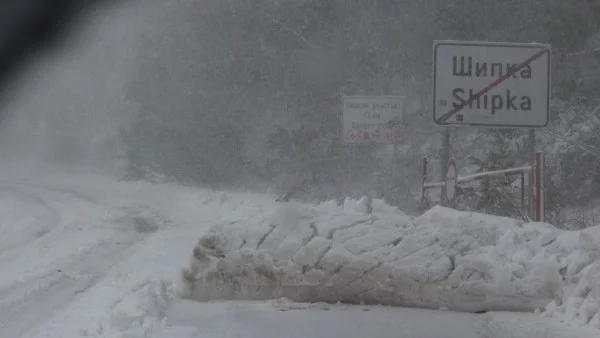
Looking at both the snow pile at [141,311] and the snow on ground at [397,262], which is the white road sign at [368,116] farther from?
the snow on ground at [397,262]

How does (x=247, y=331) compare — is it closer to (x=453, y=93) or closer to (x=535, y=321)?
(x=535, y=321)

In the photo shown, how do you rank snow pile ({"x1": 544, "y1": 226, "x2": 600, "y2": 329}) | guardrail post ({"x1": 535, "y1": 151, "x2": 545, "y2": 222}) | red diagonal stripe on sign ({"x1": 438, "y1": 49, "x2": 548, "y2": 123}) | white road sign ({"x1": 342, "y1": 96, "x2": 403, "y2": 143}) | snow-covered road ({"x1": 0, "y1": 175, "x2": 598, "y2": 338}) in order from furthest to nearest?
white road sign ({"x1": 342, "y1": 96, "x2": 403, "y2": 143}) → red diagonal stripe on sign ({"x1": 438, "y1": 49, "x2": 548, "y2": 123}) → guardrail post ({"x1": 535, "y1": 151, "x2": 545, "y2": 222}) → snow-covered road ({"x1": 0, "y1": 175, "x2": 598, "y2": 338}) → snow pile ({"x1": 544, "y1": 226, "x2": 600, "y2": 329})

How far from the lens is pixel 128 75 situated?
36.4m

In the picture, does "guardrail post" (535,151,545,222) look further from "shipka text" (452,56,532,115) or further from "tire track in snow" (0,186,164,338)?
"tire track in snow" (0,186,164,338)

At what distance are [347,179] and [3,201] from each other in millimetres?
11459

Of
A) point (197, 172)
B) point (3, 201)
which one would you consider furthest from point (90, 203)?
point (197, 172)

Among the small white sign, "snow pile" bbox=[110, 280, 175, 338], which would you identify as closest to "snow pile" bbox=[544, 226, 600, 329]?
"snow pile" bbox=[110, 280, 175, 338]

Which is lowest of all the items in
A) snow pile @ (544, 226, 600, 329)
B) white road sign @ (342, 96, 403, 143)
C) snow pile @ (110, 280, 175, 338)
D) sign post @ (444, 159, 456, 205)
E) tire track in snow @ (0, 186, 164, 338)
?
tire track in snow @ (0, 186, 164, 338)

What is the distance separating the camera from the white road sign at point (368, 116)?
60.8ft

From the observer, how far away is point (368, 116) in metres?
18.6

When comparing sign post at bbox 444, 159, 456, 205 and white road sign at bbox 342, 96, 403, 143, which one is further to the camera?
white road sign at bbox 342, 96, 403, 143

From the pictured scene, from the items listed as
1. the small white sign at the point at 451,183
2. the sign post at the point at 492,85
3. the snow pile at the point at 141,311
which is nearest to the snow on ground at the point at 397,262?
the snow pile at the point at 141,311

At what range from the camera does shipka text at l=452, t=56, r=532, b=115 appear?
364 inches

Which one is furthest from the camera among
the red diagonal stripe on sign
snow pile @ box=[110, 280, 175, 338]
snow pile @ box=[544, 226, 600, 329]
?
the red diagonal stripe on sign
